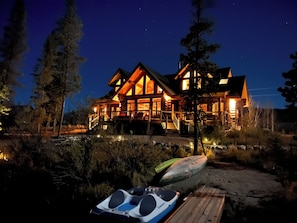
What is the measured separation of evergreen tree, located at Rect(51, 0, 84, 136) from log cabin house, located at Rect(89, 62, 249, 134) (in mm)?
4023

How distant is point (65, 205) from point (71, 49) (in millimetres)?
21640

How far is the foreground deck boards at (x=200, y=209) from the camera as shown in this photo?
4.70 metres

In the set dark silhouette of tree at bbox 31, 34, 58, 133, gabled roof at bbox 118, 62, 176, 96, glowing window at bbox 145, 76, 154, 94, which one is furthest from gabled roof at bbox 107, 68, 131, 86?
dark silhouette of tree at bbox 31, 34, 58, 133

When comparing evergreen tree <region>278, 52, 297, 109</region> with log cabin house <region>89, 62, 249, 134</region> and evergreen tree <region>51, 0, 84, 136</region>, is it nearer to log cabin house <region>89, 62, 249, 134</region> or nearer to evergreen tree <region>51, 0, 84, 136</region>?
log cabin house <region>89, 62, 249, 134</region>

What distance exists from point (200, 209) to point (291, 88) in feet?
12.4

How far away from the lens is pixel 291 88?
5.41 metres

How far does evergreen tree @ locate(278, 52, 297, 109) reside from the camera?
534cm

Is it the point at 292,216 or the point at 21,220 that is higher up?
the point at 292,216

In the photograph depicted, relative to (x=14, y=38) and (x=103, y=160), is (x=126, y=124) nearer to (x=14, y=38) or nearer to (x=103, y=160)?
(x=103, y=160)

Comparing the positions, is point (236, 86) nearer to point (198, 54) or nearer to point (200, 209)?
point (198, 54)

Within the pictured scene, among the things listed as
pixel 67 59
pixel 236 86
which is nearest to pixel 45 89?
pixel 67 59

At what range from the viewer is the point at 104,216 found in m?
5.05

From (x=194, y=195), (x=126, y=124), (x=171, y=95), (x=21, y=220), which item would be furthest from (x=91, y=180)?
(x=171, y=95)

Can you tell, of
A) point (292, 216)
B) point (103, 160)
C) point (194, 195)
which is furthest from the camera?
point (103, 160)
